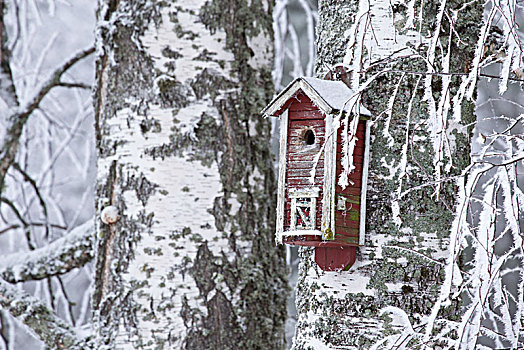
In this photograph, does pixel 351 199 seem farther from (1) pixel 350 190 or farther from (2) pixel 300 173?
(2) pixel 300 173

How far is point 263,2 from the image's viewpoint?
2732 millimetres

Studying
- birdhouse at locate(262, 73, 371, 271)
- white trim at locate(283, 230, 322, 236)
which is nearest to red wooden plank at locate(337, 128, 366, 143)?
birdhouse at locate(262, 73, 371, 271)

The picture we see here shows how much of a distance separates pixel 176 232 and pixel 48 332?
23.9 inches

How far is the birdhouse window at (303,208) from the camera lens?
1.63 m

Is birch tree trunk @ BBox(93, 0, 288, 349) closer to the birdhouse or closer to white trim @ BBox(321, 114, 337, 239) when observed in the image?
the birdhouse

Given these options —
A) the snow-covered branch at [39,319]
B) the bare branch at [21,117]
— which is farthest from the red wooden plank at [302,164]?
the bare branch at [21,117]

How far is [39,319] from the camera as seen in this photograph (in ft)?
8.29

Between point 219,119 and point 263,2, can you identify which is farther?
point 263,2

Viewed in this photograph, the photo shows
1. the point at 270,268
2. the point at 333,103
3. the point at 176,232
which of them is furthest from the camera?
the point at 270,268

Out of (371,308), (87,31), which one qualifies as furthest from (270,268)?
(87,31)

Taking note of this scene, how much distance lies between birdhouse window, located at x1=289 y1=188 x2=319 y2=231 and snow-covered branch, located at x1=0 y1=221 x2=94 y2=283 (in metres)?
1.37

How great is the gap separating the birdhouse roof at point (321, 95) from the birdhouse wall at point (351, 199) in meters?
0.07

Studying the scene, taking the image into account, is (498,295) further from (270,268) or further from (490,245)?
(270,268)

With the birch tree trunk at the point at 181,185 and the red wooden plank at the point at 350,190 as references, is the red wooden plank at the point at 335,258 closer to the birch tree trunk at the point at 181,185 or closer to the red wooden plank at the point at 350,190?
the red wooden plank at the point at 350,190
